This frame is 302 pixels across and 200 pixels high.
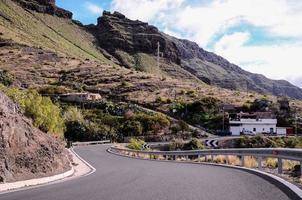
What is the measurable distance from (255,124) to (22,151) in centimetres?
8643

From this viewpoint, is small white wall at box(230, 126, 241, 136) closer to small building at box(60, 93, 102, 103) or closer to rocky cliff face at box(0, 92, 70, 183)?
small building at box(60, 93, 102, 103)

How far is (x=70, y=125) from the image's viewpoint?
283ft

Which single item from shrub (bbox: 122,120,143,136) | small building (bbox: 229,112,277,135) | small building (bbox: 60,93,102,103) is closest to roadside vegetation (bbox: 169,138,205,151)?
shrub (bbox: 122,120,143,136)

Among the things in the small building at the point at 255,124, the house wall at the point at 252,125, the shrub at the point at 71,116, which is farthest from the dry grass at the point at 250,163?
the house wall at the point at 252,125

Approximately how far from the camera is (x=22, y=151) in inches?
688

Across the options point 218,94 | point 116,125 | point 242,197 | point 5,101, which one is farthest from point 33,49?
point 242,197

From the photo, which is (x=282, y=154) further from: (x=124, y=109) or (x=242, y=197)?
(x=124, y=109)

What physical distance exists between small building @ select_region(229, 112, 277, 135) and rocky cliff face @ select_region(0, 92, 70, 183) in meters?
82.2

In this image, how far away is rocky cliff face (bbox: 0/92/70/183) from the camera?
52.8ft

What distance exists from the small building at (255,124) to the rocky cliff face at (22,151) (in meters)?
82.2

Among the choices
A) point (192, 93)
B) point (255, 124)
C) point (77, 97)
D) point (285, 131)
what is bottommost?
point (285, 131)

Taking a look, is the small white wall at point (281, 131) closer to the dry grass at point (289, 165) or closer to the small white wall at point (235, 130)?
the small white wall at point (235, 130)

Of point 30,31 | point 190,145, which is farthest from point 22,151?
point 30,31

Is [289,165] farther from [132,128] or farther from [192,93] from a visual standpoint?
[192,93]
